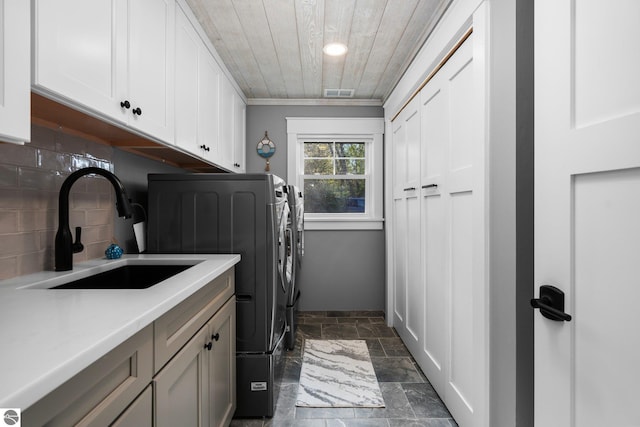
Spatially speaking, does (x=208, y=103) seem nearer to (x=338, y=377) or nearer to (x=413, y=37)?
(x=413, y=37)

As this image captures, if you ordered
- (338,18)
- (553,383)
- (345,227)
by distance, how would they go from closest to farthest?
(553,383) → (338,18) → (345,227)

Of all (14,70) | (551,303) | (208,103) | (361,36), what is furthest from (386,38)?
(14,70)

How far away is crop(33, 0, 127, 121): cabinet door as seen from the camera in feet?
3.02

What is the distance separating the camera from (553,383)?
3.16 ft

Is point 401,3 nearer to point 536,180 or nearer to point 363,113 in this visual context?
point 536,180

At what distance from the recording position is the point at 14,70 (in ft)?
2.68

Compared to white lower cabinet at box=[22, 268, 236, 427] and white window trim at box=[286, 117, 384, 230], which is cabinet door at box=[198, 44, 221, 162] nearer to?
white lower cabinet at box=[22, 268, 236, 427]

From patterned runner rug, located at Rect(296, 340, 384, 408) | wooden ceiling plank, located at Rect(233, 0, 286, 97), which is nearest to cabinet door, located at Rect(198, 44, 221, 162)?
wooden ceiling plank, located at Rect(233, 0, 286, 97)

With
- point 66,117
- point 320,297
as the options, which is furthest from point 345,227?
point 66,117

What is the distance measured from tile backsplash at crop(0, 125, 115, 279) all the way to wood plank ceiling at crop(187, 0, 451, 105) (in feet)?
3.51

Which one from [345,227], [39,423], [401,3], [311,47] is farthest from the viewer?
[345,227]

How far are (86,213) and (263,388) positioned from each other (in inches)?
52.2

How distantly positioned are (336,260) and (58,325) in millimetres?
3103

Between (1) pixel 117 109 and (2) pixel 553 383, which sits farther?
(1) pixel 117 109
